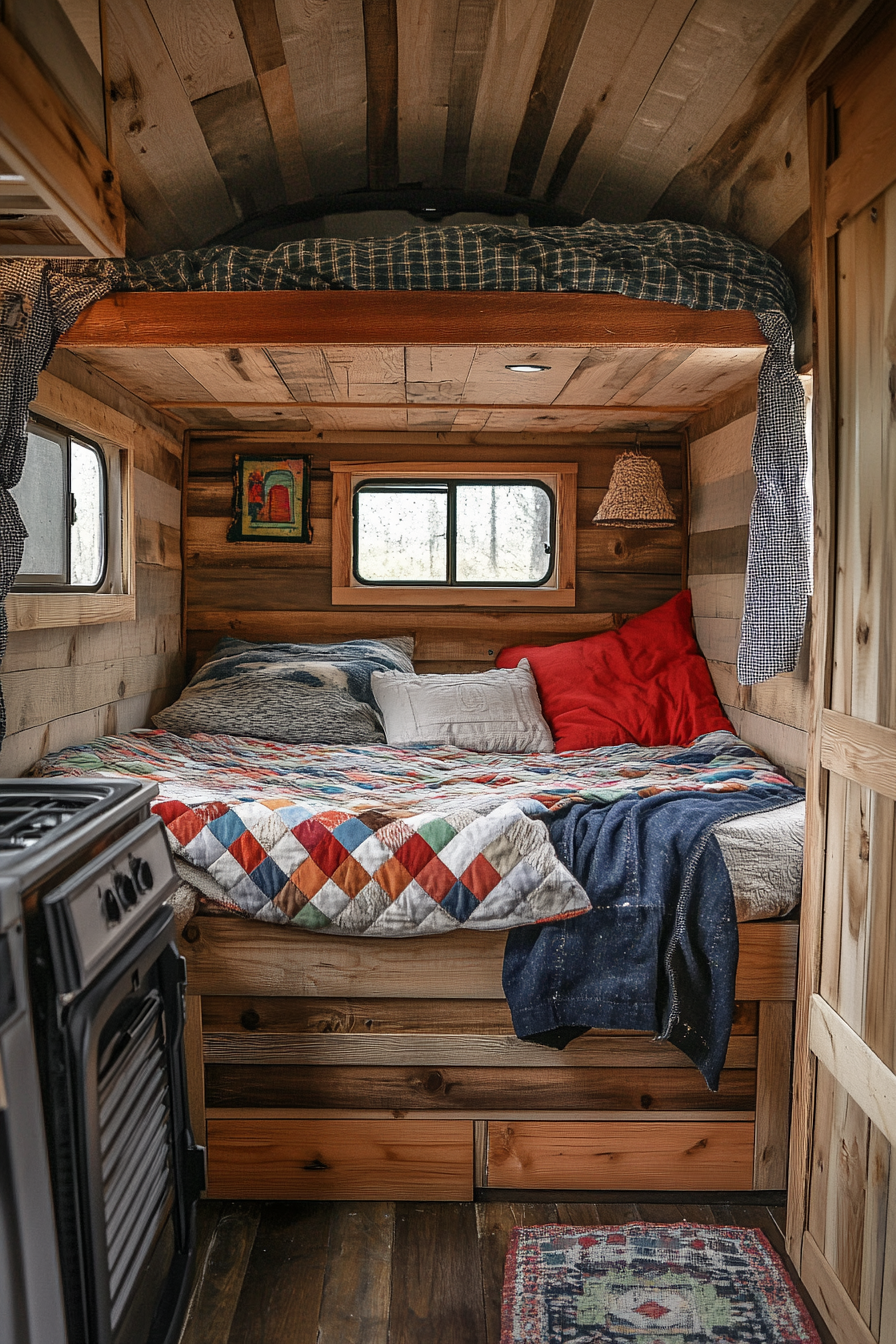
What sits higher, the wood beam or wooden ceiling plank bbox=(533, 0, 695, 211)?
wooden ceiling plank bbox=(533, 0, 695, 211)

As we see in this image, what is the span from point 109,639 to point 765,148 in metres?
2.20

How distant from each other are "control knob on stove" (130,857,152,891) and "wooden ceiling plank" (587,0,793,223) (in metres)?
1.93

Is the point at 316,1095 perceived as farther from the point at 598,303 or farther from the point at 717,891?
the point at 598,303

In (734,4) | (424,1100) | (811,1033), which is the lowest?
(424,1100)

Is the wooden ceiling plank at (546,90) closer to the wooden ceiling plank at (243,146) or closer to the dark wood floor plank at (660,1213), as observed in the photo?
the wooden ceiling plank at (243,146)

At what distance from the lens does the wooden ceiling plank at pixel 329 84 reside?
2047mm

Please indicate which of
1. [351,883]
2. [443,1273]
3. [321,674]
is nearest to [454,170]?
[321,674]

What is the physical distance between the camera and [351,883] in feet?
6.03

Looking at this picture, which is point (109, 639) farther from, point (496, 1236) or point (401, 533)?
point (496, 1236)

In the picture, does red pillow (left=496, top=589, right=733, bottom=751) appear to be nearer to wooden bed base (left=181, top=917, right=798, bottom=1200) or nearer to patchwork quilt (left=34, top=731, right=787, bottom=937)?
patchwork quilt (left=34, top=731, right=787, bottom=937)

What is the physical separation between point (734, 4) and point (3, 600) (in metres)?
1.89

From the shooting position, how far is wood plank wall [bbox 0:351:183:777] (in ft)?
7.52

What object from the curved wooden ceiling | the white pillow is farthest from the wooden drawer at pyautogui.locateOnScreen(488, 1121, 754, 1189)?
the curved wooden ceiling

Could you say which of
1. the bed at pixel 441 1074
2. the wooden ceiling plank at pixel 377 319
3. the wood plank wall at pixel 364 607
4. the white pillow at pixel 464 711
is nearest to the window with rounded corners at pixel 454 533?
the wood plank wall at pixel 364 607
